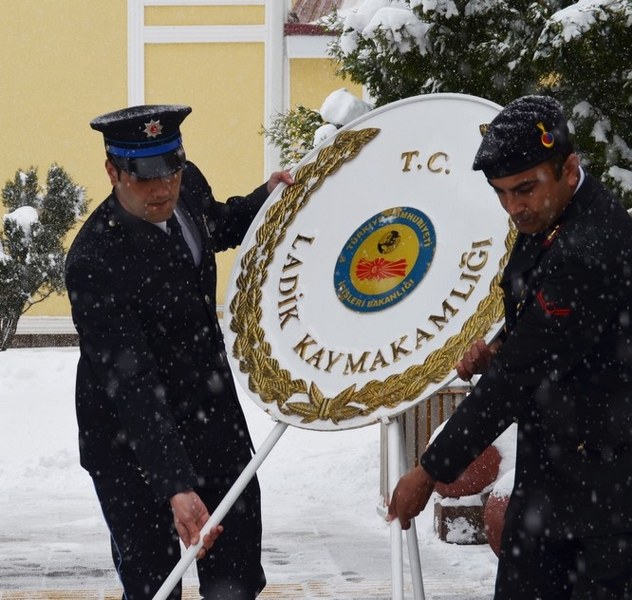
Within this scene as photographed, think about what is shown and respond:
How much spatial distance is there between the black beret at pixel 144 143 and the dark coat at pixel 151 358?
0.65 ft

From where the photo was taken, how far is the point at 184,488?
3525 millimetres

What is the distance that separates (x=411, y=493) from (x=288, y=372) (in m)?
0.72

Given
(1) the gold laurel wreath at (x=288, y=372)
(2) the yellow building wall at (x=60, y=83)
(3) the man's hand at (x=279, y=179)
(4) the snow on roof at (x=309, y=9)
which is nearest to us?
(1) the gold laurel wreath at (x=288, y=372)

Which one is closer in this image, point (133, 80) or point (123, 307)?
point (123, 307)

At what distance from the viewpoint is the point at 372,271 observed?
374 centimetres

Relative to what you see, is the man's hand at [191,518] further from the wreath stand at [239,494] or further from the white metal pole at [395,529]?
the white metal pole at [395,529]

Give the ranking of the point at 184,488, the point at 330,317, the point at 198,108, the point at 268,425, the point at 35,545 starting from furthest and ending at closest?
1. the point at 198,108
2. the point at 268,425
3. the point at 35,545
4. the point at 330,317
5. the point at 184,488

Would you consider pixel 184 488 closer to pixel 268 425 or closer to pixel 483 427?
pixel 483 427

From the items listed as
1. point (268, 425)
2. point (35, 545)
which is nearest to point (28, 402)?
point (268, 425)

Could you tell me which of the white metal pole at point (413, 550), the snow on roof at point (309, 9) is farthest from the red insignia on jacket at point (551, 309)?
the snow on roof at point (309, 9)

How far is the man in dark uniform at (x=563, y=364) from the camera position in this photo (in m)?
2.84

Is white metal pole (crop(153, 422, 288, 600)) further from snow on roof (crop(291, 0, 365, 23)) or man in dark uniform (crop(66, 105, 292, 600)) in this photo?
snow on roof (crop(291, 0, 365, 23))

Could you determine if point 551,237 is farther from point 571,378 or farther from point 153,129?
point 153,129

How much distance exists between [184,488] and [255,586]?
53 centimetres
